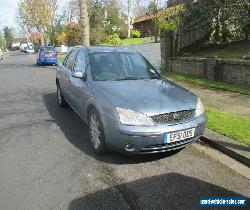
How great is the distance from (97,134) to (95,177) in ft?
2.96

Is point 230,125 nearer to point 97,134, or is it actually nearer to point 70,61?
point 97,134

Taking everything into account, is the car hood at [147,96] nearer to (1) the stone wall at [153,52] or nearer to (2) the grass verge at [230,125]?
(2) the grass verge at [230,125]

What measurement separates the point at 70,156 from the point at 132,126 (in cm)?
138

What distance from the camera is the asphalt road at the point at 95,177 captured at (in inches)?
156

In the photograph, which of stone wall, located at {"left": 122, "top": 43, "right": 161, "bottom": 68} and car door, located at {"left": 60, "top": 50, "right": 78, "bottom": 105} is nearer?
car door, located at {"left": 60, "top": 50, "right": 78, "bottom": 105}

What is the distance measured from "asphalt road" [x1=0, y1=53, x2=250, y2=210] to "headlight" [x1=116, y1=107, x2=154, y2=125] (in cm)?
72

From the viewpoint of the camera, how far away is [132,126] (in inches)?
184

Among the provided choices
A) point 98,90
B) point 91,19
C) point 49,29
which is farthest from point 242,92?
point 49,29

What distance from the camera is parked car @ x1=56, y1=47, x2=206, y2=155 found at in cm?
470

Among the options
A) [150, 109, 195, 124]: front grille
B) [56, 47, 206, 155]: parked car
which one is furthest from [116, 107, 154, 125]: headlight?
[150, 109, 195, 124]: front grille

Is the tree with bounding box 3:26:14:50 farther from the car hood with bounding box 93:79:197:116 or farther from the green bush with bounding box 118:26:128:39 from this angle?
the car hood with bounding box 93:79:197:116

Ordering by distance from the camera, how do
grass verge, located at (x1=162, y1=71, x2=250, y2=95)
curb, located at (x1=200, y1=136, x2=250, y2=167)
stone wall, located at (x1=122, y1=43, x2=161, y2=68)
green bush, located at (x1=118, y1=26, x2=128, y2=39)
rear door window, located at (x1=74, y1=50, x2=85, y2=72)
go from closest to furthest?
curb, located at (x1=200, y1=136, x2=250, y2=167), rear door window, located at (x1=74, y1=50, x2=85, y2=72), grass verge, located at (x1=162, y1=71, x2=250, y2=95), stone wall, located at (x1=122, y1=43, x2=161, y2=68), green bush, located at (x1=118, y1=26, x2=128, y2=39)

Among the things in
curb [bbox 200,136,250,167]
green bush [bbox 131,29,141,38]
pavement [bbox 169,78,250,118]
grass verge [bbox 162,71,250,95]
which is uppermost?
green bush [bbox 131,29,141,38]

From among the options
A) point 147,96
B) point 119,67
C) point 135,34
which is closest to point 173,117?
point 147,96
